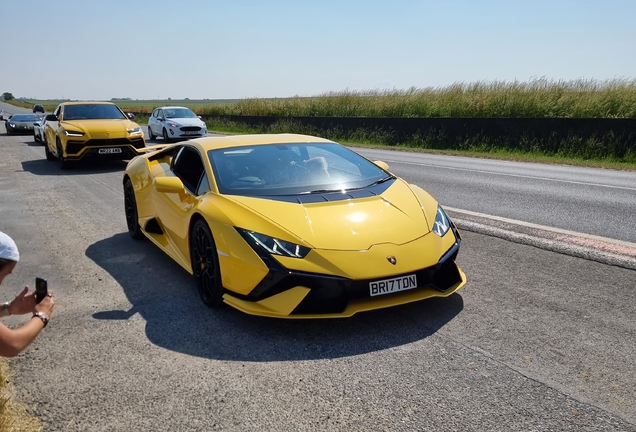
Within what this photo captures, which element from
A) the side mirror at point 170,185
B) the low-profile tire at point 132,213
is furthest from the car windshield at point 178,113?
the side mirror at point 170,185

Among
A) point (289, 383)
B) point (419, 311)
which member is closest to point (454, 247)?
point (419, 311)

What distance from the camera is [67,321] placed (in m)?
4.42

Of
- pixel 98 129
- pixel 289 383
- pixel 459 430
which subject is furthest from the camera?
pixel 98 129

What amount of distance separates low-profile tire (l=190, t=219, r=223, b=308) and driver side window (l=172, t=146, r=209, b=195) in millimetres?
463

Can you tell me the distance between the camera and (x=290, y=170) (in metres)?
5.35

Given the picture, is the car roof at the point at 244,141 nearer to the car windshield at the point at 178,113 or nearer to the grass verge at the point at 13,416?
the grass verge at the point at 13,416

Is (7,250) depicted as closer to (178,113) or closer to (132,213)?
(132,213)

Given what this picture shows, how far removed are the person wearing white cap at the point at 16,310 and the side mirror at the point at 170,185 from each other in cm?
230

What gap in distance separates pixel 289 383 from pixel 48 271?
342 cm

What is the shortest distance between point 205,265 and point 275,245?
84cm

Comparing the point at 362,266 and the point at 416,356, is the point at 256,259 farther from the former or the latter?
the point at 416,356

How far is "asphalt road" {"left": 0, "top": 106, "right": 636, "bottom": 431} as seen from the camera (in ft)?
9.99

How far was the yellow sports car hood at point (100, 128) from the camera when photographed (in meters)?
14.4

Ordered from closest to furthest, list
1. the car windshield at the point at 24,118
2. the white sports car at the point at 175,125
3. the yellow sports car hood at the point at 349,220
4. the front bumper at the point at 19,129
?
the yellow sports car hood at the point at 349,220 → the white sports car at the point at 175,125 → the front bumper at the point at 19,129 → the car windshield at the point at 24,118
